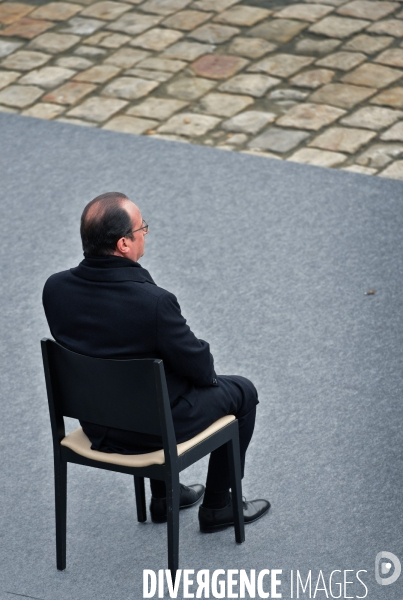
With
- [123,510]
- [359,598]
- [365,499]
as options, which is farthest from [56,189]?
[359,598]

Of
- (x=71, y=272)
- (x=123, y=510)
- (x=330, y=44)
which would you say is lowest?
(x=123, y=510)

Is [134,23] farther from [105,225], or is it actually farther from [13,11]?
[105,225]

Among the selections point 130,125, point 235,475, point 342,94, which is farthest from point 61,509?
point 342,94

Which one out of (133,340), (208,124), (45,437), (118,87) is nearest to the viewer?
(133,340)

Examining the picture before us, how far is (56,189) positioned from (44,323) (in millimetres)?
1393

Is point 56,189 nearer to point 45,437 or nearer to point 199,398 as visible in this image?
point 45,437

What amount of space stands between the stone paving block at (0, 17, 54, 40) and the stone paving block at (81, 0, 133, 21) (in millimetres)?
365

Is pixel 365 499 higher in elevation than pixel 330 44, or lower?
lower

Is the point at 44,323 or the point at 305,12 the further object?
the point at 305,12

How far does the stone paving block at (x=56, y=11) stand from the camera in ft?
26.0

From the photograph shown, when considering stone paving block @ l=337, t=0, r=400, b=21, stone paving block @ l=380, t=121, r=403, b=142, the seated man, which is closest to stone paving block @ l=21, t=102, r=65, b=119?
stone paving block @ l=380, t=121, r=403, b=142

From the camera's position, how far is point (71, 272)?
310 centimetres

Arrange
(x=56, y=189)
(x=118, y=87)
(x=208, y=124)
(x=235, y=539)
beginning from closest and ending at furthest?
(x=235, y=539), (x=56, y=189), (x=208, y=124), (x=118, y=87)

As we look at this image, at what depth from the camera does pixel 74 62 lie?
23.9 ft
